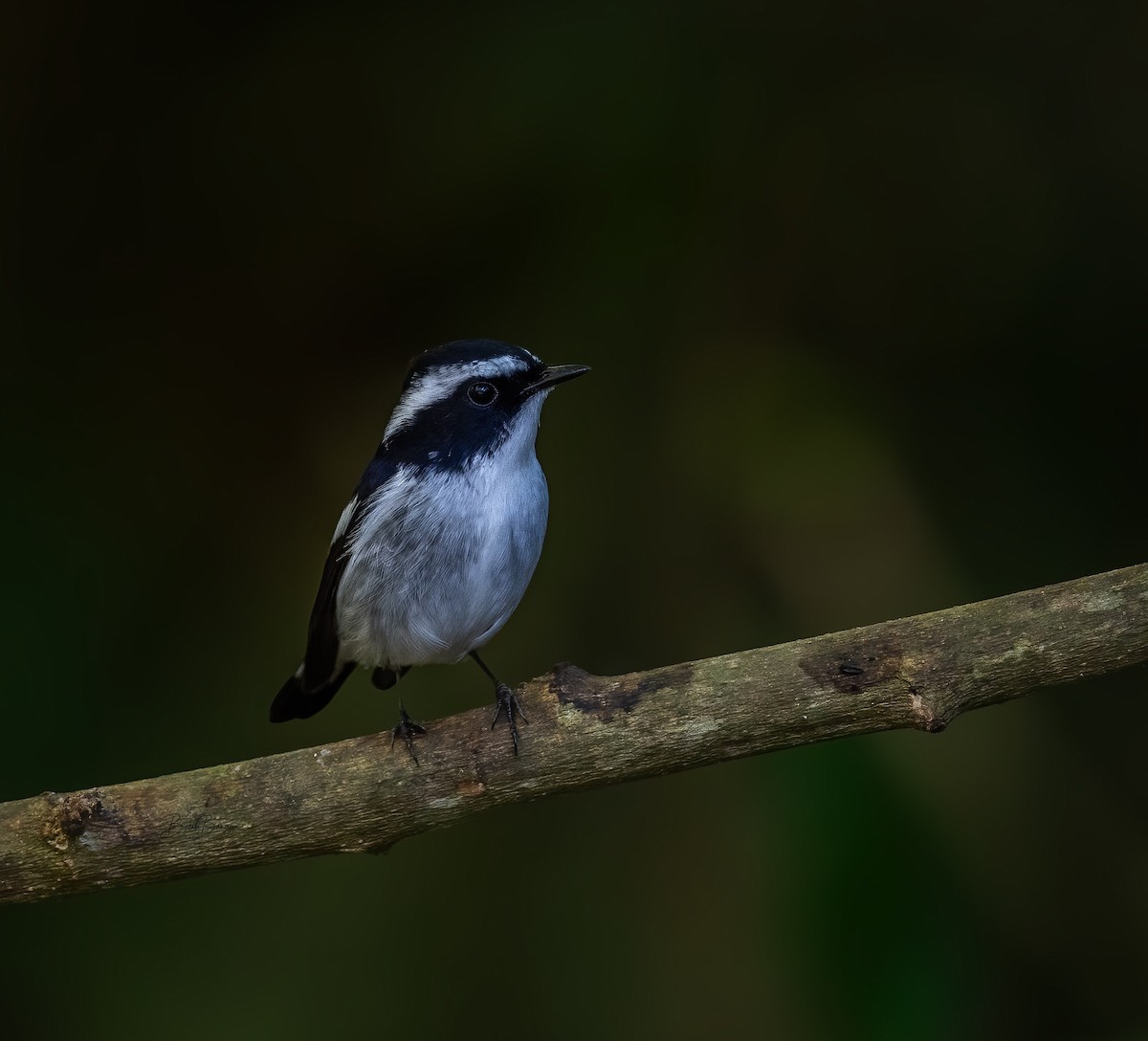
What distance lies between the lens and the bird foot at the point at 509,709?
2.61 metres

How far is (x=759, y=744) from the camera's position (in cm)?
250

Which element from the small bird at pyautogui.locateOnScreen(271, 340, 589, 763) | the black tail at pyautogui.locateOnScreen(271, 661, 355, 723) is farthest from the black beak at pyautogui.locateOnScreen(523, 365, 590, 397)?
the black tail at pyautogui.locateOnScreen(271, 661, 355, 723)

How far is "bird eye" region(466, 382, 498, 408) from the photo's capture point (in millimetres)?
3094

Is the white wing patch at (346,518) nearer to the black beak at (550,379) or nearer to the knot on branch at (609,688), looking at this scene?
the black beak at (550,379)

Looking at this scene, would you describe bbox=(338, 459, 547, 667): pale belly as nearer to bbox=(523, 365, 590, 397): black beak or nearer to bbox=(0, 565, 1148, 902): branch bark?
bbox=(523, 365, 590, 397): black beak

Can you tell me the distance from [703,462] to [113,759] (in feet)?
6.90

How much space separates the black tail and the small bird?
336 mm

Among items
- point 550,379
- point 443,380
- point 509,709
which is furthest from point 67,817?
point 550,379

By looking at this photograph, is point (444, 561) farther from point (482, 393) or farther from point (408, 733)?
point (408, 733)

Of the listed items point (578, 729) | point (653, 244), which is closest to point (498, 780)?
point (578, 729)

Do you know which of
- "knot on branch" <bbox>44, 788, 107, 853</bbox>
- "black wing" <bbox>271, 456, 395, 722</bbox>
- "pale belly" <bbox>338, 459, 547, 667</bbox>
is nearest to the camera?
→ "knot on branch" <bbox>44, 788, 107, 853</bbox>

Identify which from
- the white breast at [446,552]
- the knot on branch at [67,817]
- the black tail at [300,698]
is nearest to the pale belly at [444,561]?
the white breast at [446,552]

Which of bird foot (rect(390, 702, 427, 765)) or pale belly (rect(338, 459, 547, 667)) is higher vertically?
pale belly (rect(338, 459, 547, 667))

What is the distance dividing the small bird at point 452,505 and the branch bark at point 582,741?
0.36 m
